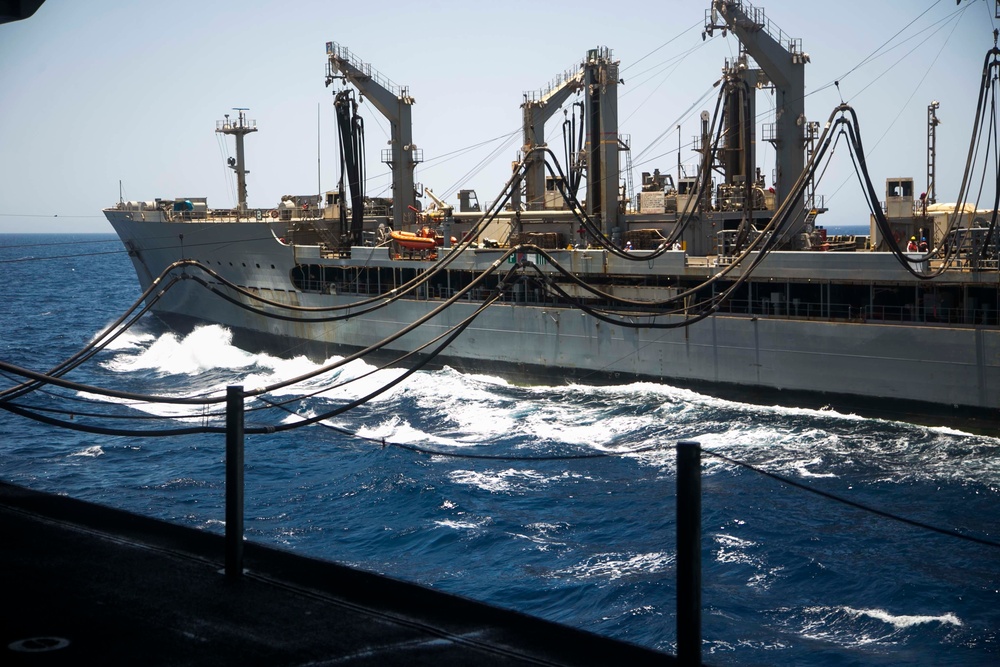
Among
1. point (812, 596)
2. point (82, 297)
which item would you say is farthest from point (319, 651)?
point (82, 297)

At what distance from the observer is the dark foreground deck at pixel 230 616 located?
5395 millimetres

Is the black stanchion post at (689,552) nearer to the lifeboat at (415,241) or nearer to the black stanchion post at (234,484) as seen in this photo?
the black stanchion post at (234,484)

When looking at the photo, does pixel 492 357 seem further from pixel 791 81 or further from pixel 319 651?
pixel 319 651

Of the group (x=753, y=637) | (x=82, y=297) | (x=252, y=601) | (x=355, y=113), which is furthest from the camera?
(x=82, y=297)

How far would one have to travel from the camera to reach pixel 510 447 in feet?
70.2

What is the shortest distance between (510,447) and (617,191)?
1271 centimetres

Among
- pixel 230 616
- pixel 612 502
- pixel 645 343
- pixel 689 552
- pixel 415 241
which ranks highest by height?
pixel 415 241

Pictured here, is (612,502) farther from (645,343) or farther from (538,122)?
(538,122)

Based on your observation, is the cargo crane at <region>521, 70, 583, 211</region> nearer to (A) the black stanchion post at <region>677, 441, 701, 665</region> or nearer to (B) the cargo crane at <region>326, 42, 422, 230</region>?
(B) the cargo crane at <region>326, 42, 422, 230</region>

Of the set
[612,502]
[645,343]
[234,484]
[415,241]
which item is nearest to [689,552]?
[234,484]

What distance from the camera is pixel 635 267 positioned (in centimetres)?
2709

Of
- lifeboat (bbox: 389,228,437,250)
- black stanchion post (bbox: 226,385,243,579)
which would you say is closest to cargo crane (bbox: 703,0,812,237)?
lifeboat (bbox: 389,228,437,250)

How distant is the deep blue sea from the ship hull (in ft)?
2.20

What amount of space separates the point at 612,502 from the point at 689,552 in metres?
12.1
